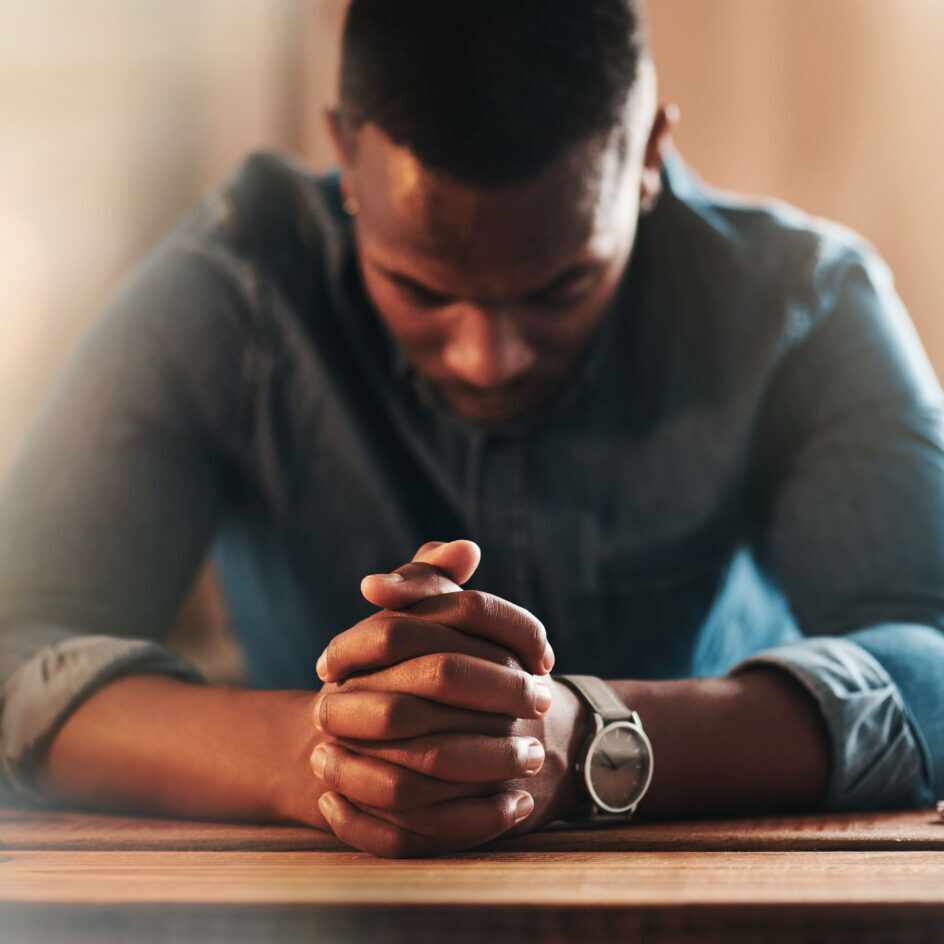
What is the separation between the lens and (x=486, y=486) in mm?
1031

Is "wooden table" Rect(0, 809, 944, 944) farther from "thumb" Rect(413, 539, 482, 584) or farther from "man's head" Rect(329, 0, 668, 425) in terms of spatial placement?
"man's head" Rect(329, 0, 668, 425)

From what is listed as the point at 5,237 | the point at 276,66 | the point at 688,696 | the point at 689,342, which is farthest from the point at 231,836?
the point at 276,66

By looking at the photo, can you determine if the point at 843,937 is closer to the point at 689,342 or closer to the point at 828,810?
the point at 828,810

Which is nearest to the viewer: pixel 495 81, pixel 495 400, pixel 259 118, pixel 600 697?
pixel 600 697

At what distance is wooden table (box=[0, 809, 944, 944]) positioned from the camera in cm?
41

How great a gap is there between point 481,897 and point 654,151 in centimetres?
77

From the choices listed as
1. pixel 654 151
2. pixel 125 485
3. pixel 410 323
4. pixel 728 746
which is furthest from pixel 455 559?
pixel 654 151

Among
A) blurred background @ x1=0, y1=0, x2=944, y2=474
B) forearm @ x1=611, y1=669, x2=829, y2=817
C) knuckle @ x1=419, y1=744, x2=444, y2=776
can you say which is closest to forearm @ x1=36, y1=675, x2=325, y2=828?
knuckle @ x1=419, y1=744, x2=444, y2=776

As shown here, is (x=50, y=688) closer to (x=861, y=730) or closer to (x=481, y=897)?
(x=481, y=897)

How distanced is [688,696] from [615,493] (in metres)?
0.35

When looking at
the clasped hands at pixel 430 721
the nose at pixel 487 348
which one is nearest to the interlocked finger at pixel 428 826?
the clasped hands at pixel 430 721

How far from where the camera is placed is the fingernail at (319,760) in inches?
23.2

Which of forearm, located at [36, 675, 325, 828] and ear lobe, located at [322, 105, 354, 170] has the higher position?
ear lobe, located at [322, 105, 354, 170]

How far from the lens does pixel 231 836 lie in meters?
0.61
